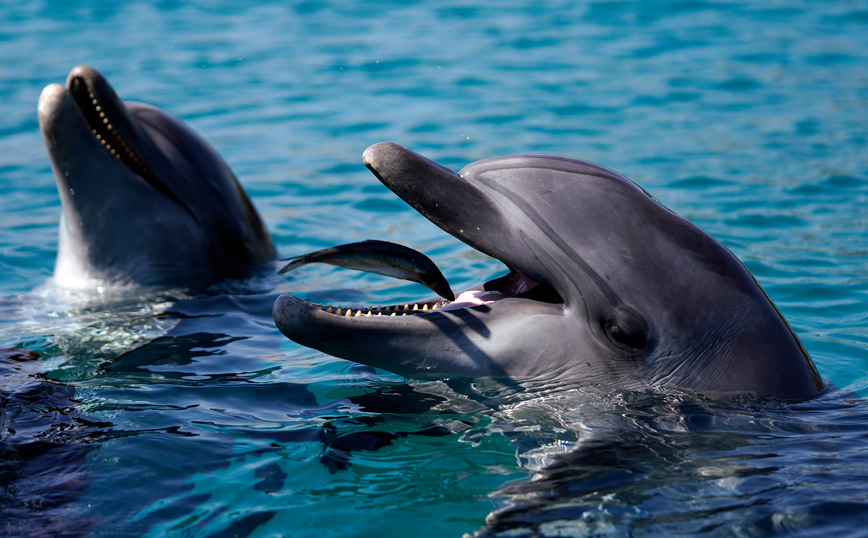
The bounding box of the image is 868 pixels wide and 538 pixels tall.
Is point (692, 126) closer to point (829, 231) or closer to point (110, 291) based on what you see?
point (829, 231)

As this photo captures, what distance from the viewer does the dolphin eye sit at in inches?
158

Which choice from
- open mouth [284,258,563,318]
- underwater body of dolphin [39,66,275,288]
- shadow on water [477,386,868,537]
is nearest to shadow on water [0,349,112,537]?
open mouth [284,258,563,318]

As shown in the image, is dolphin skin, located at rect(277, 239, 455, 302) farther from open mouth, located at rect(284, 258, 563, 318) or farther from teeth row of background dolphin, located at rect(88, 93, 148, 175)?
teeth row of background dolphin, located at rect(88, 93, 148, 175)

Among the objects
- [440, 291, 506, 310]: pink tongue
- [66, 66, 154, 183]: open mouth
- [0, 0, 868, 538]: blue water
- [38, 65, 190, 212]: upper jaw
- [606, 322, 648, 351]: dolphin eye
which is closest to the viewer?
[0, 0, 868, 538]: blue water

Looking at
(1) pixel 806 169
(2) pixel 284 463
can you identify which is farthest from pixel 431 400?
(1) pixel 806 169

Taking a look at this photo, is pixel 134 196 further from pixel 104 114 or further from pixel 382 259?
pixel 382 259

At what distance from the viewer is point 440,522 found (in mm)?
3607

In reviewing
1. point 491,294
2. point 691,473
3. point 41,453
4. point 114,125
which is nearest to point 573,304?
point 491,294

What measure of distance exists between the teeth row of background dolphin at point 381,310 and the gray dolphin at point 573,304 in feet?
0.25

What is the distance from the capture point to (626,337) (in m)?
4.03

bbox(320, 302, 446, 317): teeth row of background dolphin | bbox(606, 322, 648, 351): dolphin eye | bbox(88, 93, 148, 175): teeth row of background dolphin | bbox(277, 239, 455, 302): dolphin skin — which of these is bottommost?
bbox(606, 322, 648, 351): dolphin eye

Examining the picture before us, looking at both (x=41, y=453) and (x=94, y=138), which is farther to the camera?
(x=94, y=138)

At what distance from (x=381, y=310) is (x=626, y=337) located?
109 cm

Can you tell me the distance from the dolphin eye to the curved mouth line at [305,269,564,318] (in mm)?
253
